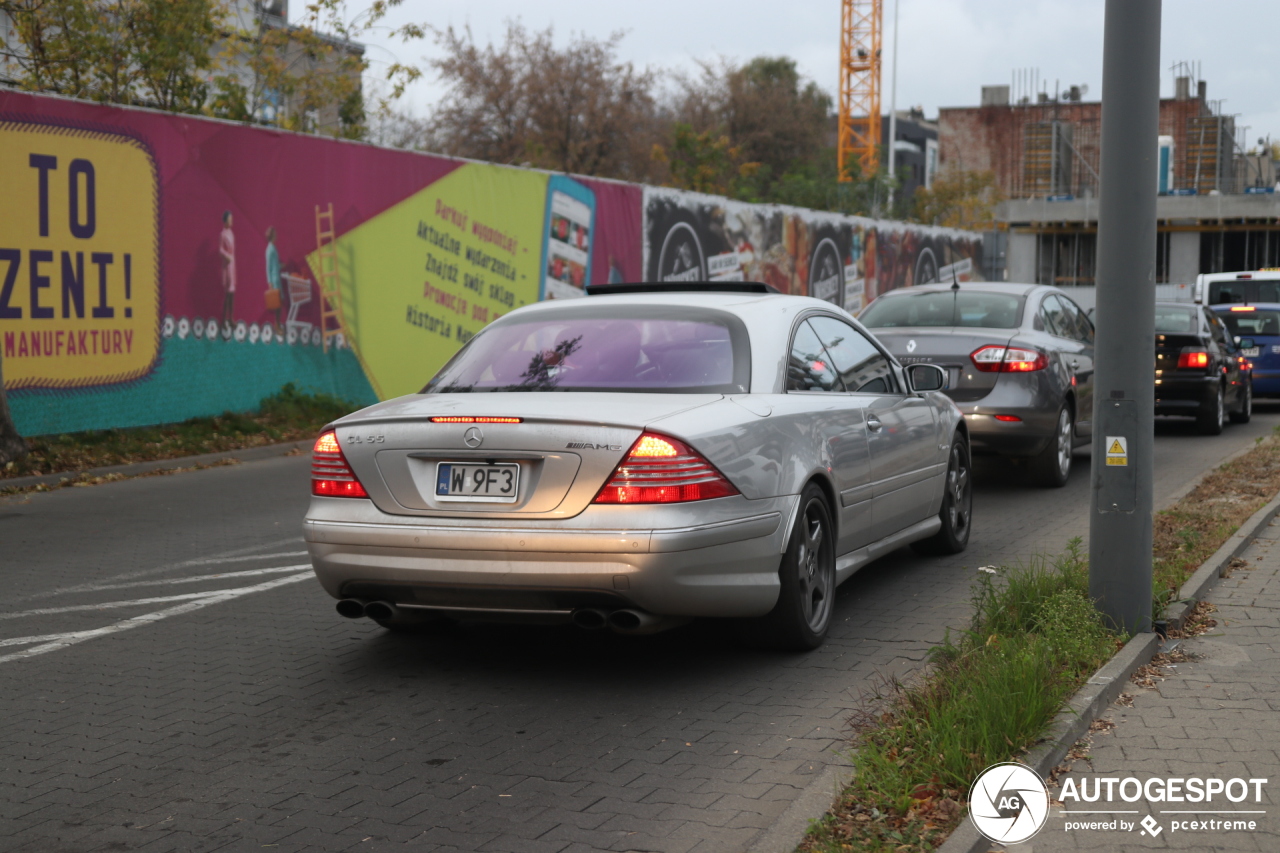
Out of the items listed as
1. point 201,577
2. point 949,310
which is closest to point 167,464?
point 201,577

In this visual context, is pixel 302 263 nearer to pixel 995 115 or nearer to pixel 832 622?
pixel 832 622

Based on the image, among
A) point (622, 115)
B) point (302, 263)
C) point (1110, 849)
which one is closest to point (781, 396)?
point (1110, 849)

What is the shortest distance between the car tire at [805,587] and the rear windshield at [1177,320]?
11374 millimetres

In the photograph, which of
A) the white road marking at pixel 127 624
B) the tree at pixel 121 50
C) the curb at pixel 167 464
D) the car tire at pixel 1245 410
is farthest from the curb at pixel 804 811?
the car tire at pixel 1245 410

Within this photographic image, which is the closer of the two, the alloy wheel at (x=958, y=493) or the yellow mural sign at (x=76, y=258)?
the alloy wheel at (x=958, y=493)

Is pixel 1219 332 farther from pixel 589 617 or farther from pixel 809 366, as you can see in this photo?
Result: pixel 589 617

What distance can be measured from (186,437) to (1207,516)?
959cm

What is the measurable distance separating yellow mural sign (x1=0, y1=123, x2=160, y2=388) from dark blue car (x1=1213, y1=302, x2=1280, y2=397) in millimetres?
14324

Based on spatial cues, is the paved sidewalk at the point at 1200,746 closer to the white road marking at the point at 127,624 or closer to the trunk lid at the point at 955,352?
the white road marking at the point at 127,624

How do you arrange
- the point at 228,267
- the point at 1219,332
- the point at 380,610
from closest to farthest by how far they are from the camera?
1. the point at 380,610
2. the point at 228,267
3. the point at 1219,332

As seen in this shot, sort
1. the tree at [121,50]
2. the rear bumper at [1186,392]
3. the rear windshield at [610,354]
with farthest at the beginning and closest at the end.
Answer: the tree at [121,50] < the rear bumper at [1186,392] < the rear windshield at [610,354]

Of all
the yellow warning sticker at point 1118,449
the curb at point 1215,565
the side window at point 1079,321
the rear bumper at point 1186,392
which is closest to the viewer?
the yellow warning sticker at point 1118,449

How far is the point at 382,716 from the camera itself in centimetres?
507

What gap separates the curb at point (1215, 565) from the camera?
6.03 meters
